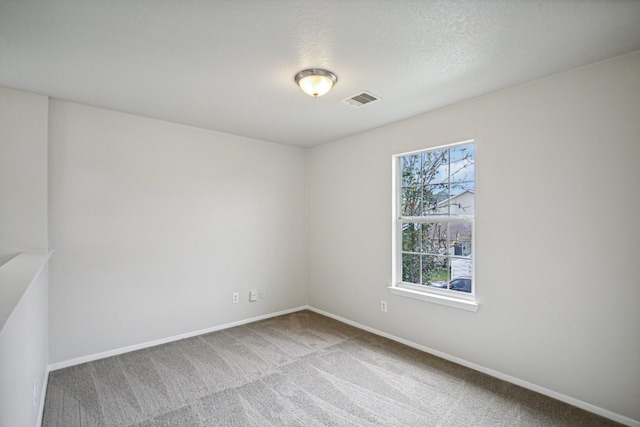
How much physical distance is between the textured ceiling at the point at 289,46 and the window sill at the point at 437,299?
187cm

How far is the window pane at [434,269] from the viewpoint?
10.4 ft

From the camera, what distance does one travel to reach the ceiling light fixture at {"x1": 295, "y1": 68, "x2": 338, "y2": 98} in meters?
2.27

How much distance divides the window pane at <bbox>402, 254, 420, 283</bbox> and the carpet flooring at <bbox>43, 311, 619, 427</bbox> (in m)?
0.73

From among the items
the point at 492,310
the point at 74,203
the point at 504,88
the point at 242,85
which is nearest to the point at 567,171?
the point at 504,88

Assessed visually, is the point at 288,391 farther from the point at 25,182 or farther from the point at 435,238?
the point at 25,182

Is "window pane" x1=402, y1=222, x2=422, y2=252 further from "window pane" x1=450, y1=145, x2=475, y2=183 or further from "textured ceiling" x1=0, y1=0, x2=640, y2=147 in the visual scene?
"textured ceiling" x1=0, y1=0, x2=640, y2=147

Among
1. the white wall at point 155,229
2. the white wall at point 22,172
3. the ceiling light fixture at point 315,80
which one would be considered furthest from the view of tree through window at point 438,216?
the white wall at point 22,172

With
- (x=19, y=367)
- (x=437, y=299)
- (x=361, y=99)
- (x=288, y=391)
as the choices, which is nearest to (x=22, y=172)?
(x=19, y=367)

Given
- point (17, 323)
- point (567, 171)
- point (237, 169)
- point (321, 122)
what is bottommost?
point (17, 323)

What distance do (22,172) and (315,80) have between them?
2.57 m

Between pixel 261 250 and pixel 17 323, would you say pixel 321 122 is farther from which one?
pixel 17 323

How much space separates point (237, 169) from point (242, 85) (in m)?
1.63

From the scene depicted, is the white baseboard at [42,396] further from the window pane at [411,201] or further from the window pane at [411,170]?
the window pane at [411,170]

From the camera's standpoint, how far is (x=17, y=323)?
1.38m
